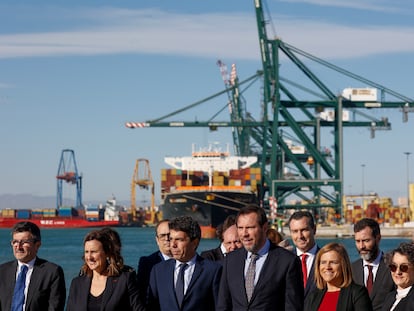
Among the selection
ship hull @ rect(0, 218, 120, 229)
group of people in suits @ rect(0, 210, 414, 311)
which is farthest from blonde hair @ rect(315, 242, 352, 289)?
ship hull @ rect(0, 218, 120, 229)

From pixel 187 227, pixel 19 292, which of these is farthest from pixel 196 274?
pixel 19 292

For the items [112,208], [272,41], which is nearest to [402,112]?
[272,41]

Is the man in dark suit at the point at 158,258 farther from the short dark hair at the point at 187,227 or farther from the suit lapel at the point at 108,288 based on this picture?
the suit lapel at the point at 108,288

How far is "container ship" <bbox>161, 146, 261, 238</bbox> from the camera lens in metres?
75.6

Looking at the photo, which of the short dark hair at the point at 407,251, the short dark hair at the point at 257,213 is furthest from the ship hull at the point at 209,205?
the short dark hair at the point at 407,251

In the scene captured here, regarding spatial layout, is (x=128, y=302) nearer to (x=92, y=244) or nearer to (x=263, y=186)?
(x=92, y=244)

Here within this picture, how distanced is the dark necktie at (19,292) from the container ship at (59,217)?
442ft

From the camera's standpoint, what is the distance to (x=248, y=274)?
22.9 ft

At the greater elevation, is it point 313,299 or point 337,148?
point 337,148

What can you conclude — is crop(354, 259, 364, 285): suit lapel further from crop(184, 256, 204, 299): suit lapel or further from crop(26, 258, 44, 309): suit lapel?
crop(26, 258, 44, 309): suit lapel

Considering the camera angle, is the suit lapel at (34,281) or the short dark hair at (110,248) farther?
the suit lapel at (34,281)

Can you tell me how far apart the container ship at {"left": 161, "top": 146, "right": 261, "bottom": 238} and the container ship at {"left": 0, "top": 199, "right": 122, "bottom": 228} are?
57.0 metres

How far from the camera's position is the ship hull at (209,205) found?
75188 mm

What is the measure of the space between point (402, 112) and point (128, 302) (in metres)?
66.4
